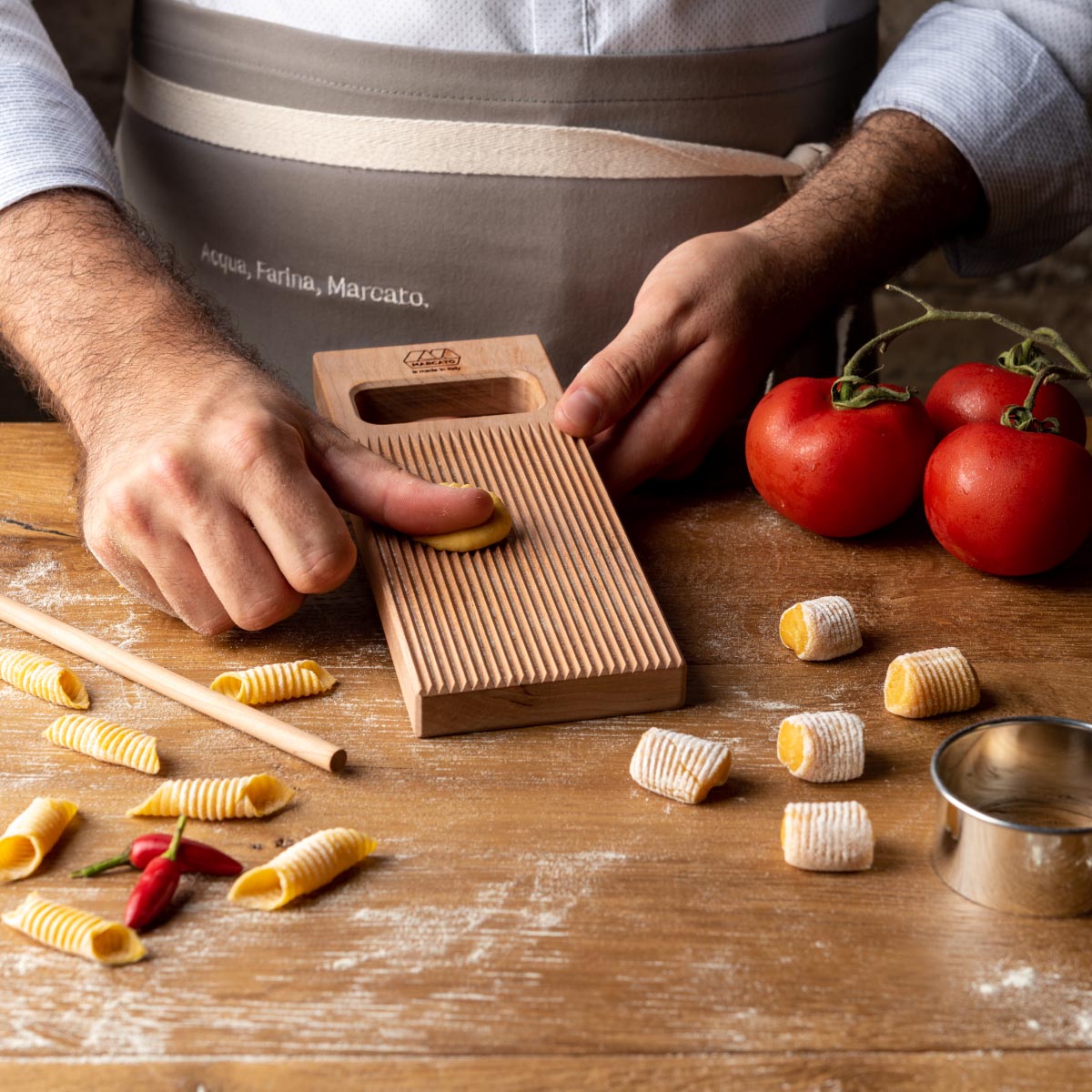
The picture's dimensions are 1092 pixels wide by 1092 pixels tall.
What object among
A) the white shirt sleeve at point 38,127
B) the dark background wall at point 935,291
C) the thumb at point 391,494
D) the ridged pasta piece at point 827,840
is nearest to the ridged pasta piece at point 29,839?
the thumb at point 391,494

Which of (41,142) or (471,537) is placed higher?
(41,142)

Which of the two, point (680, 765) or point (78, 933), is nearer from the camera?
point (78, 933)

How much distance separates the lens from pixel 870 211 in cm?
145

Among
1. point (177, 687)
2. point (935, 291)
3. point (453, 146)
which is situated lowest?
point (935, 291)

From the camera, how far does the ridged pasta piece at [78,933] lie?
0.70 metres

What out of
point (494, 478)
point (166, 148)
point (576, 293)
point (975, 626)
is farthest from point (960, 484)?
point (166, 148)

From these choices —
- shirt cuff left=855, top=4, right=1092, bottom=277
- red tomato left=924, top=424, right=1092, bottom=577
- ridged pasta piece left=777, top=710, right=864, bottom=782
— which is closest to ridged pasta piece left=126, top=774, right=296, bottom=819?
ridged pasta piece left=777, top=710, right=864, bottom=782

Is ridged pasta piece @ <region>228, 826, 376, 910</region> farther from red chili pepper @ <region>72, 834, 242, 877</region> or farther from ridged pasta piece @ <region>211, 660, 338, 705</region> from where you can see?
ridged pasta piece @ <region>211, 660, 338, 705</region>

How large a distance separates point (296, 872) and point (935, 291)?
2.27 m

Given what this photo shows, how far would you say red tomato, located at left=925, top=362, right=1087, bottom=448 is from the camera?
45.9 inches

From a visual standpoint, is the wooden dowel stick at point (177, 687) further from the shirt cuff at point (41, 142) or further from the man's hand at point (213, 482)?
the shirt cuff at point (41, 142)

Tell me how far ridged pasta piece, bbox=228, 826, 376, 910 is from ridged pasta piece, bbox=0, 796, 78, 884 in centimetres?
12

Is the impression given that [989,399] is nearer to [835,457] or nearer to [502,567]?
[835,457]

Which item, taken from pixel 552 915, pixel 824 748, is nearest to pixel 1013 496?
pixel 824 748
